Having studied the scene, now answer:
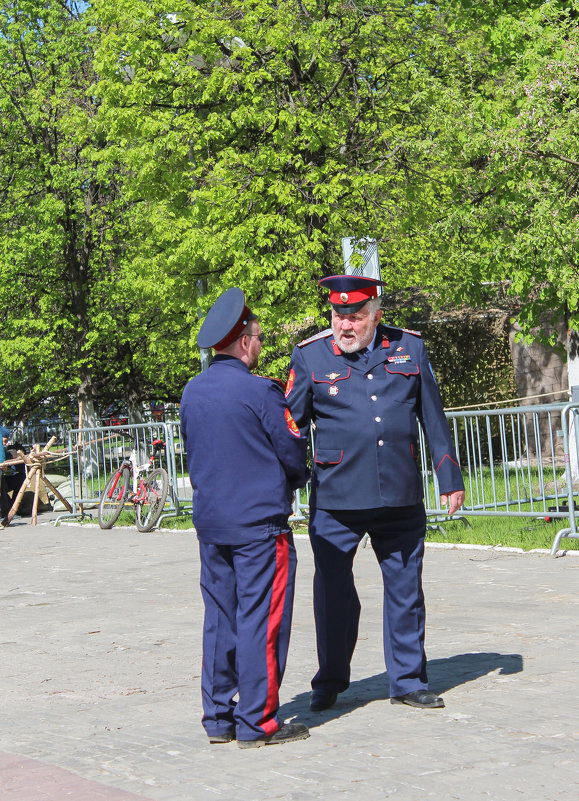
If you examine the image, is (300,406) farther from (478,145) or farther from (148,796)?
(478,145)

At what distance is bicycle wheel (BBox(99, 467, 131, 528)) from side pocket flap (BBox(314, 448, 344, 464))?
11.7m

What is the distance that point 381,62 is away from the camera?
1952 centimetres

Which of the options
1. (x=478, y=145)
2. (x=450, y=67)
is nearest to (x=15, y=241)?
(x=450, y=67)

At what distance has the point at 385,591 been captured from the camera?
225 inches

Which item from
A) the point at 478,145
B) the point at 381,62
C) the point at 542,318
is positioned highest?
the point at 381,62

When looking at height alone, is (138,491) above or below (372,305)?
below

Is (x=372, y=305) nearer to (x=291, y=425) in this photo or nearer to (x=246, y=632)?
(x=291, y=425)

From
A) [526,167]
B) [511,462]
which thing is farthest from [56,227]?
[511,462]

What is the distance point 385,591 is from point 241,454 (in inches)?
41.6

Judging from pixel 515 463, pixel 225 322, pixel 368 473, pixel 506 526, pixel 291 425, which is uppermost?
pixel 225 322

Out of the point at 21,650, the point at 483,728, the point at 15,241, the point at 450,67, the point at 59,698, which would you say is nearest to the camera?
the point at 483,728

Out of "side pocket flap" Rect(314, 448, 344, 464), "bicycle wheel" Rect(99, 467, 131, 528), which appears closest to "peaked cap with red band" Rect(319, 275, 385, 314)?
"side pocket flap" Rect(314, 448, 344, 464)

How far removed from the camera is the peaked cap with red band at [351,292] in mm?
5652

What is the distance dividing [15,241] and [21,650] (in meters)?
21.3
